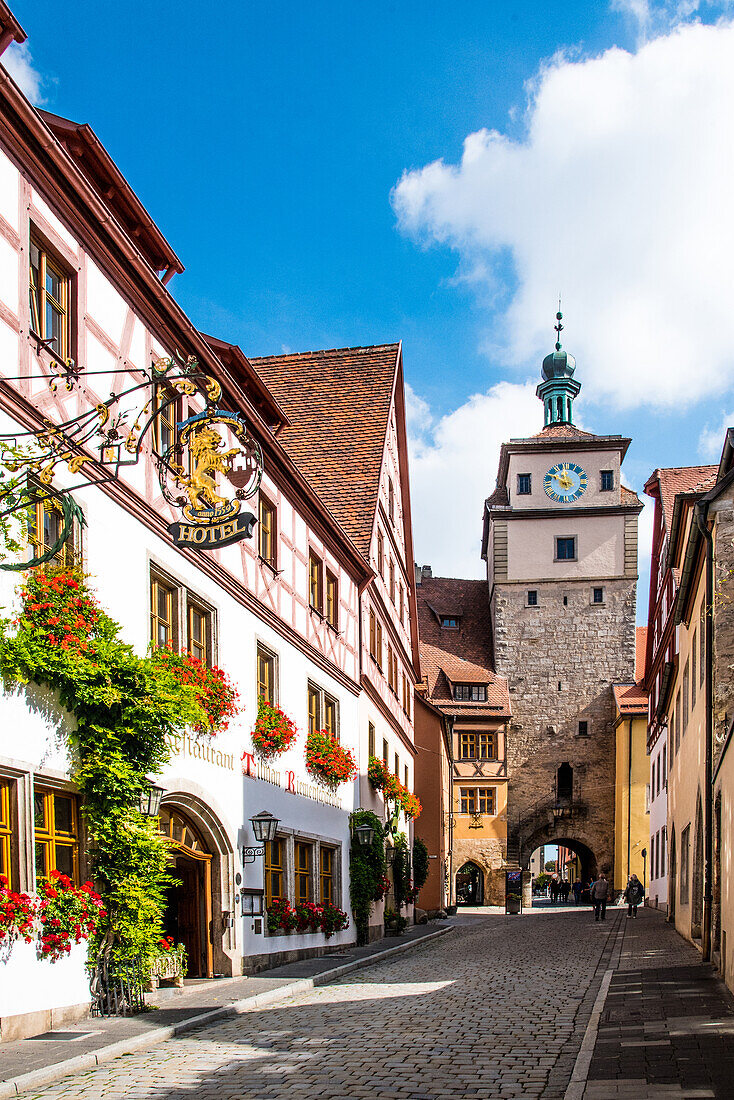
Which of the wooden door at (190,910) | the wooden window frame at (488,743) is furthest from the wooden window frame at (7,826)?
the wooden window frame at (488,743)

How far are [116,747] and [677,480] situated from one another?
2223 cm

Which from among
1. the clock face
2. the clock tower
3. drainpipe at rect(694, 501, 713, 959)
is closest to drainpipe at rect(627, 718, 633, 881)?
the clock tower

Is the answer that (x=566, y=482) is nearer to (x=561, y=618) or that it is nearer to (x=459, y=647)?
(x=561, y=618)

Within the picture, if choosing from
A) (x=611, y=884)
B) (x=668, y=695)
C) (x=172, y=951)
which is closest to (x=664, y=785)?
(x=668, y=695)

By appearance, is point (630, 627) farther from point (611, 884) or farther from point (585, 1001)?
point (585, 1001)

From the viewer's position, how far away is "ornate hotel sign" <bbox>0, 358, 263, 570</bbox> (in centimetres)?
798

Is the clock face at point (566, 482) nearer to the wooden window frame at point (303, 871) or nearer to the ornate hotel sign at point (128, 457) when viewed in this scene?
the wooden window frame at point (303, 871)

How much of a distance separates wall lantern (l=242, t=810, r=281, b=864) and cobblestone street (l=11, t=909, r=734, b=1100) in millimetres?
1997

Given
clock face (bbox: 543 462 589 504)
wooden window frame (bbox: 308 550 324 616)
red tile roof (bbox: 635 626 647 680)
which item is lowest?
red tile roof (bbox: 635 626 647 680)

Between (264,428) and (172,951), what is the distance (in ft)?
25.9

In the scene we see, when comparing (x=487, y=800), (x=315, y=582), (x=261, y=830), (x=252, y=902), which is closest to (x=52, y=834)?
(x=261, y=830)

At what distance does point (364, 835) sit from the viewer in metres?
22.4

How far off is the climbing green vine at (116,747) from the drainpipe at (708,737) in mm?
7836

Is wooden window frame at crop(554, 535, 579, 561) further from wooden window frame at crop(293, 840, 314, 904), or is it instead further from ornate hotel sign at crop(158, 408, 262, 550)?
ornate hotel sign at crop(158, 408, 262, 550)
